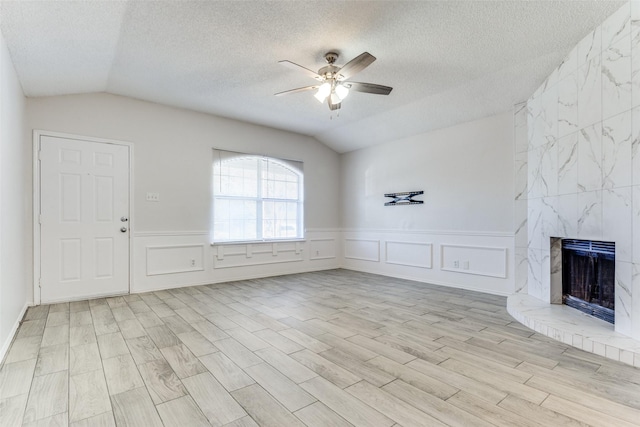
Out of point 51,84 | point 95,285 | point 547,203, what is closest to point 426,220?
point 547,203

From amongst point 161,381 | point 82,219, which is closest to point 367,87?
point 161,381

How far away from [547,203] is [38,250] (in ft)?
20.1

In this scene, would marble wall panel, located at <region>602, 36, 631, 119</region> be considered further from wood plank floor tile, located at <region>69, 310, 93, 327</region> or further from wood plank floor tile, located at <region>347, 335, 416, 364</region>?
wood plank floor tile, located at <region>69, 310, 93, 327</region>

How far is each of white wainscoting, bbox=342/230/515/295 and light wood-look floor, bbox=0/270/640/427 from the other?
0.99 metres

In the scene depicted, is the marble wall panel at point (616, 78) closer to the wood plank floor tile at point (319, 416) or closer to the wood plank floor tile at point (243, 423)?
the wood plank floor tile at point (319, 416)

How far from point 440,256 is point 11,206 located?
212 inches

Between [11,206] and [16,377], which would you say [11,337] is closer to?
[16,377]

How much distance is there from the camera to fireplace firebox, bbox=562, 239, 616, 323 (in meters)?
2.85

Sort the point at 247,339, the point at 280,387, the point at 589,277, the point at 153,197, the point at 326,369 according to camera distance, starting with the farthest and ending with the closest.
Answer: the point at 153,197, the point at 589,277, the point at 247,339, the point at 326,369, the point at 280,387

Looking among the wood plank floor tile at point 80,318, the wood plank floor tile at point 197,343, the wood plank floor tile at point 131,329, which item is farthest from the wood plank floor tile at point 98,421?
the wood plank floor tile at point 80,318

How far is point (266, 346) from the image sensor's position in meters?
2.62

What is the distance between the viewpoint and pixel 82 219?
421cm

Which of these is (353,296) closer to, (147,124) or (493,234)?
(493,234)

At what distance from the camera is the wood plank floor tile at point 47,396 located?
67.4 inches
